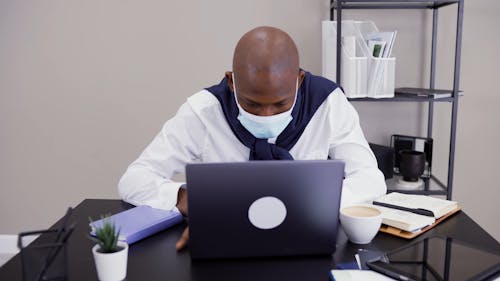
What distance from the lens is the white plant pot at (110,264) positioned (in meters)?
0.79

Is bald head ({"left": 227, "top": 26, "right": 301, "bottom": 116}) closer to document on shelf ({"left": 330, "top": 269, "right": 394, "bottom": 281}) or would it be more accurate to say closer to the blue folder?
the blue folder

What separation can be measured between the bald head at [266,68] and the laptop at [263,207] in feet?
1.12

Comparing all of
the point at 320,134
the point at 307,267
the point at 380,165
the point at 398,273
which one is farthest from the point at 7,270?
the point at 380,165

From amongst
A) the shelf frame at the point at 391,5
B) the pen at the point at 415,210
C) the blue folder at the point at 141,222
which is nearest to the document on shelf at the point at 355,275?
the pen at the point at 415,210

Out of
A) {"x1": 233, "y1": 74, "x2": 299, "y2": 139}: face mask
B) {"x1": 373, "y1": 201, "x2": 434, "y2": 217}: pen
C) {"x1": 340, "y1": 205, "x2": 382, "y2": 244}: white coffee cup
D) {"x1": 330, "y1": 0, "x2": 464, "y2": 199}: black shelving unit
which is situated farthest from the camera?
{"x1": 330, "y1": 0, "x2": 464, "y2": 199}: black shelving unit

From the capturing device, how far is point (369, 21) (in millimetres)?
2160

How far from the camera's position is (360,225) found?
0.94 m

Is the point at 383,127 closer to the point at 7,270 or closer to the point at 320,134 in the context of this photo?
the point at 320,134

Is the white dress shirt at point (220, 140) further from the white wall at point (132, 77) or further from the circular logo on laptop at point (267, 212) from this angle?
the white wall at point (132, 77)

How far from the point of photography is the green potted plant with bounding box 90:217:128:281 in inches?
31.2

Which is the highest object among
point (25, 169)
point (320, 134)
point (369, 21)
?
point (369, 21)

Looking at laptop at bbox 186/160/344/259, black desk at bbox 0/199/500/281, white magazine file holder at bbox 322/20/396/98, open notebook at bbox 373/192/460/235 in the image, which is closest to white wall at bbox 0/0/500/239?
white magazine file holder at bbox 322/20/396/98

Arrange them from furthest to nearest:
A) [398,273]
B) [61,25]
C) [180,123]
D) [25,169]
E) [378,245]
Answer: [25,169] < [61,25] < [180,123] < [378,245] < [398,273]

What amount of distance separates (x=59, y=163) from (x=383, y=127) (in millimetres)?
1765
